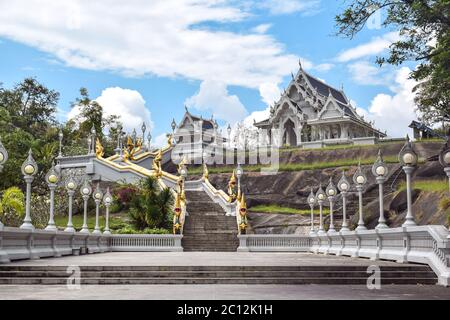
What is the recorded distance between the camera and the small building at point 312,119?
5875 cm

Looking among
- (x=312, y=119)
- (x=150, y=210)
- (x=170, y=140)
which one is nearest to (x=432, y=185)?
(x=150, y=210)

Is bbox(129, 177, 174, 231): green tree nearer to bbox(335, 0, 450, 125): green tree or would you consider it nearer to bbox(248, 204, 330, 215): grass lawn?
bbox(248, 204, 330, 215): grass lawn

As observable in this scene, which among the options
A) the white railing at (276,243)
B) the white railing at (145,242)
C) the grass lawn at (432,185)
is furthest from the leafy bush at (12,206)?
the grass lawn at (432,185)

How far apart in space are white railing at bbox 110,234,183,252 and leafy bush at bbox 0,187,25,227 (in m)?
5.13

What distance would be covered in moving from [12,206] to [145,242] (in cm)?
765

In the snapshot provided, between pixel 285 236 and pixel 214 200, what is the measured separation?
10.3m

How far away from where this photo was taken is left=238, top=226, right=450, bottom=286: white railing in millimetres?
13711

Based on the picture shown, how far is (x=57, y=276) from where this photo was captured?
13.9m

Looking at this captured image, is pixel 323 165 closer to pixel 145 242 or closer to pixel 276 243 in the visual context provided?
pixel 276 243

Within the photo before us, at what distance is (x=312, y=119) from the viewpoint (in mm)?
61750

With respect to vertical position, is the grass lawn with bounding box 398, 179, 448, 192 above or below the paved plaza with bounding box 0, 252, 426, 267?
above

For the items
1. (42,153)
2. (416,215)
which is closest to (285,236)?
(416,215)

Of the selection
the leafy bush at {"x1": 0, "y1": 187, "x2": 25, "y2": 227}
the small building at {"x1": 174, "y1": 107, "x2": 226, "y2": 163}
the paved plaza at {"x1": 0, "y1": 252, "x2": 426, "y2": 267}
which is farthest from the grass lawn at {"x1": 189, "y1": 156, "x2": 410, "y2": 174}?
the paved plaza at {"x1": 0, "y1": 252, "x2": 426, "y2": 267}

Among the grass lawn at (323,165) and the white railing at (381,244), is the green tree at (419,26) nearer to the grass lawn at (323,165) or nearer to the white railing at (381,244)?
the white railing at (381,244)
